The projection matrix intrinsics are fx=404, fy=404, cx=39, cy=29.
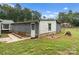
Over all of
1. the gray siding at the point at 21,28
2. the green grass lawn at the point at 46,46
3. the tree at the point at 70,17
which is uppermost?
the tree at the point at 70,17

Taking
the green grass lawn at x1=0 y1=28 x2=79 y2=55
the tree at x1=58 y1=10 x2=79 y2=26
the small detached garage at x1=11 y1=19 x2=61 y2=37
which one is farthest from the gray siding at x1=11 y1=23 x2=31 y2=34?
the tree at x1=58 y1=10 x2=79 y2=26

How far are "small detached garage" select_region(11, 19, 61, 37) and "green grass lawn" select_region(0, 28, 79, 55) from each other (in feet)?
0.39

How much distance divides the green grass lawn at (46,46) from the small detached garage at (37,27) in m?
0.12

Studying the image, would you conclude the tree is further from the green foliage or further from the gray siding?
the gray siding

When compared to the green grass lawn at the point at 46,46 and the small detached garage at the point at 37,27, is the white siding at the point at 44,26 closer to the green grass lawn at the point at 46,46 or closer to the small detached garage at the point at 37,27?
the small detached garage at the point at 37,27

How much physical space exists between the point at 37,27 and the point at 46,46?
28 cm

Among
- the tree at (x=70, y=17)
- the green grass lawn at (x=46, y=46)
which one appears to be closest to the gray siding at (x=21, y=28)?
the green grass lawn at (x=46, y=46)

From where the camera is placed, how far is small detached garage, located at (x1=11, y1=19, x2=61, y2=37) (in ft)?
17.4

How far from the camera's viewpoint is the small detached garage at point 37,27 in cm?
531

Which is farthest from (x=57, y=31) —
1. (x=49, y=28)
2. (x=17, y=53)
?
(x=17, y=53)

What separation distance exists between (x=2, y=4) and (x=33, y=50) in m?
0.72

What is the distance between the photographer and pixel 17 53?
5238 mm

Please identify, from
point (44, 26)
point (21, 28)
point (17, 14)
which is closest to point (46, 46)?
point (44, 26)
